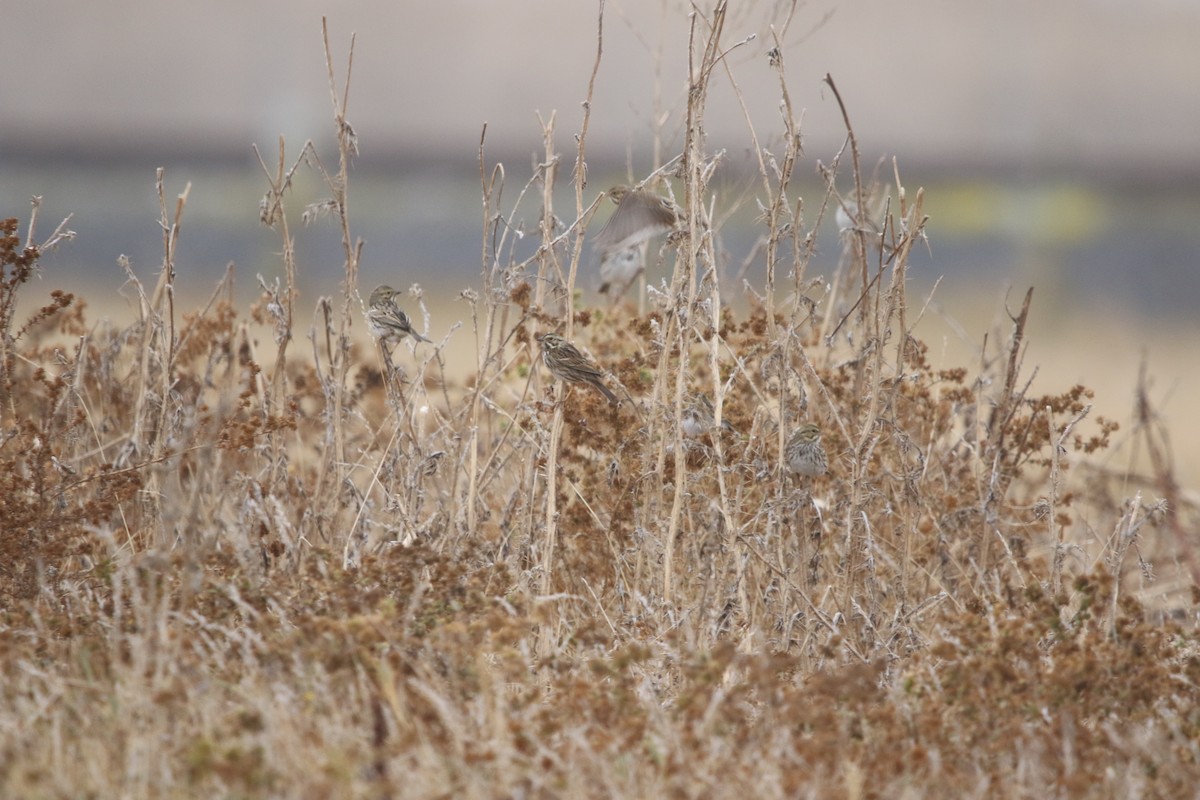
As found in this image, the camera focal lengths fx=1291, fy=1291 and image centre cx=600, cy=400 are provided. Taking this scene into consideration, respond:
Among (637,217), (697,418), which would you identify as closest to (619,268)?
(697,418)

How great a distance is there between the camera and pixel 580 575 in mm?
5129

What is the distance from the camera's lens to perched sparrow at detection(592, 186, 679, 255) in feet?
14.5

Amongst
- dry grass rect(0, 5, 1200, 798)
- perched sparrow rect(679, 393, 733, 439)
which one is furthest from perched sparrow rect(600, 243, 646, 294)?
perched sparrow rect(679, 393, 733, 439)

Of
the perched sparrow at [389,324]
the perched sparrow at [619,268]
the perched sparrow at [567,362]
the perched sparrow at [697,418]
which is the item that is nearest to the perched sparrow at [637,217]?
the perched sparrow at [567,362]

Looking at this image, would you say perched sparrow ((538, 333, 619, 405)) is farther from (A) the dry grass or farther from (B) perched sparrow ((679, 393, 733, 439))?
(B) perched sparrow ((679, 393, 733, 439))

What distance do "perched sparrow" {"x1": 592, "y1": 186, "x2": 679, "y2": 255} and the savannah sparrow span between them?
0.87 meters

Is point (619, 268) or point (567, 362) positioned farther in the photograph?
point (619, 268)

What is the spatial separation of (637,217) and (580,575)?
150cm

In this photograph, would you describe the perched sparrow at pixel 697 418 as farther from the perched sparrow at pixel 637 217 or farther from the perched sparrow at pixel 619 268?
the perched sparrow at pixel 619 268

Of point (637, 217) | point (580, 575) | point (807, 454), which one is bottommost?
point (580, 575)

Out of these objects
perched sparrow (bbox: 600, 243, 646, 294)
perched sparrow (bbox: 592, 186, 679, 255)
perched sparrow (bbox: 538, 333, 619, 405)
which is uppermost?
perched sparrow (bbox: 600, 243, 646, 294)

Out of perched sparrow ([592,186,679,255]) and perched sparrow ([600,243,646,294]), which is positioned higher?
perched sparrow ([600,243,646,294])

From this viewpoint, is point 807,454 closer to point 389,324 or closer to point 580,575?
point 580,575

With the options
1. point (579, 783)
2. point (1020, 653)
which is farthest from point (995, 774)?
point (579, 783)
